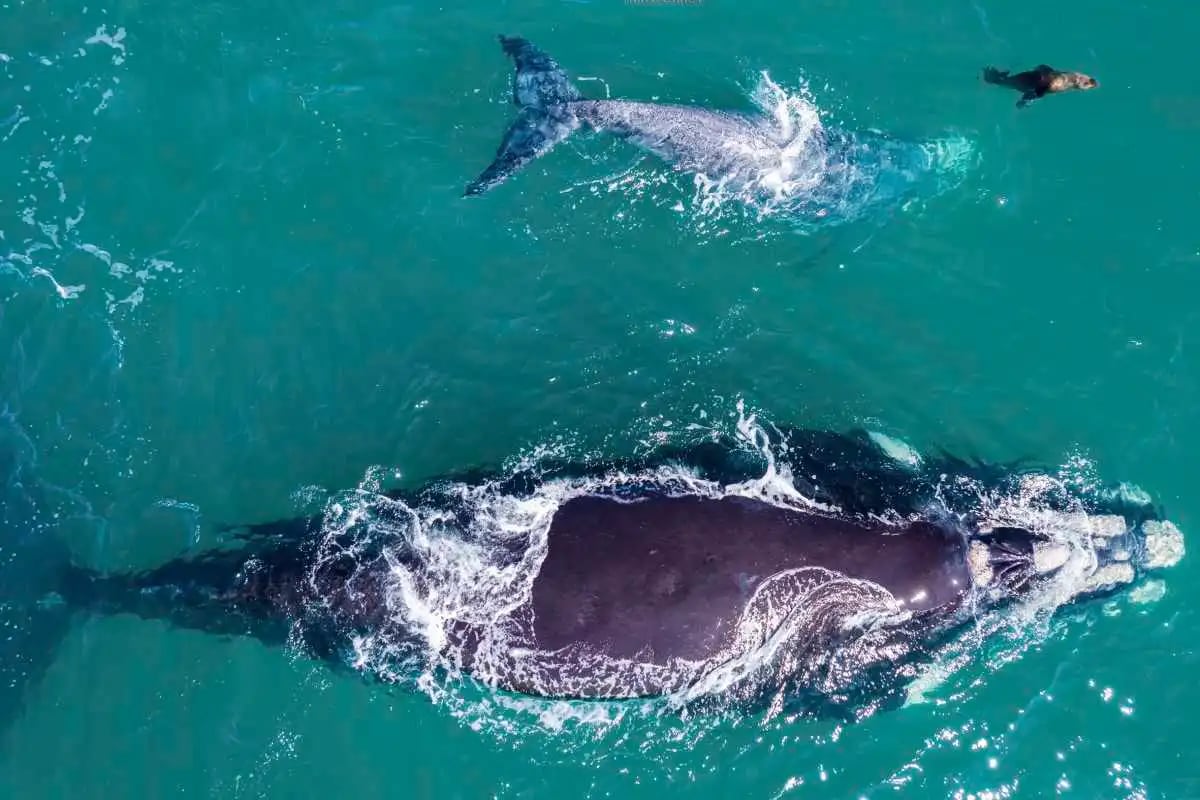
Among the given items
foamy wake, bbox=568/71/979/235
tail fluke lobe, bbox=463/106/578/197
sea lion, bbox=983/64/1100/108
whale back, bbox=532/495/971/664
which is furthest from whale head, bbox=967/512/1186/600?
tail fluke lobe, bbox=463/106/578/197

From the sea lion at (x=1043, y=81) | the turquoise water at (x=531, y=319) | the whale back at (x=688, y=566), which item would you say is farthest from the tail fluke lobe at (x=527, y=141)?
the sea lion at (x=1043, y=81)

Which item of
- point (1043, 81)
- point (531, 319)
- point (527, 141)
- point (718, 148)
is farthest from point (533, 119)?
point (1043, 81)

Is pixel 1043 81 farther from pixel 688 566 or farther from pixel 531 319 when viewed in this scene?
pixel 688 566

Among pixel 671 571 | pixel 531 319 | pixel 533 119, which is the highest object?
pixel 533 119

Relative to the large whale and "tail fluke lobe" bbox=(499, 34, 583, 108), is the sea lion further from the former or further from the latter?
"tail fluke lobe" bbox=(499, 34, 583, 108)

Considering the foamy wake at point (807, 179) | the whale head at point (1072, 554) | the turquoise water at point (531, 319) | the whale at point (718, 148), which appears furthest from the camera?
the foamy wake at point (807, 179)

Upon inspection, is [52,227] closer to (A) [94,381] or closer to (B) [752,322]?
(A) [94,381]

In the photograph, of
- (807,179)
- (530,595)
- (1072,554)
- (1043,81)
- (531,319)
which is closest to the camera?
(530,595)

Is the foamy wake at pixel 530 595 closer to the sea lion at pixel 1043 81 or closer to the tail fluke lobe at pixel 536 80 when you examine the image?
the tail fluke lobe at pixel 536 80
